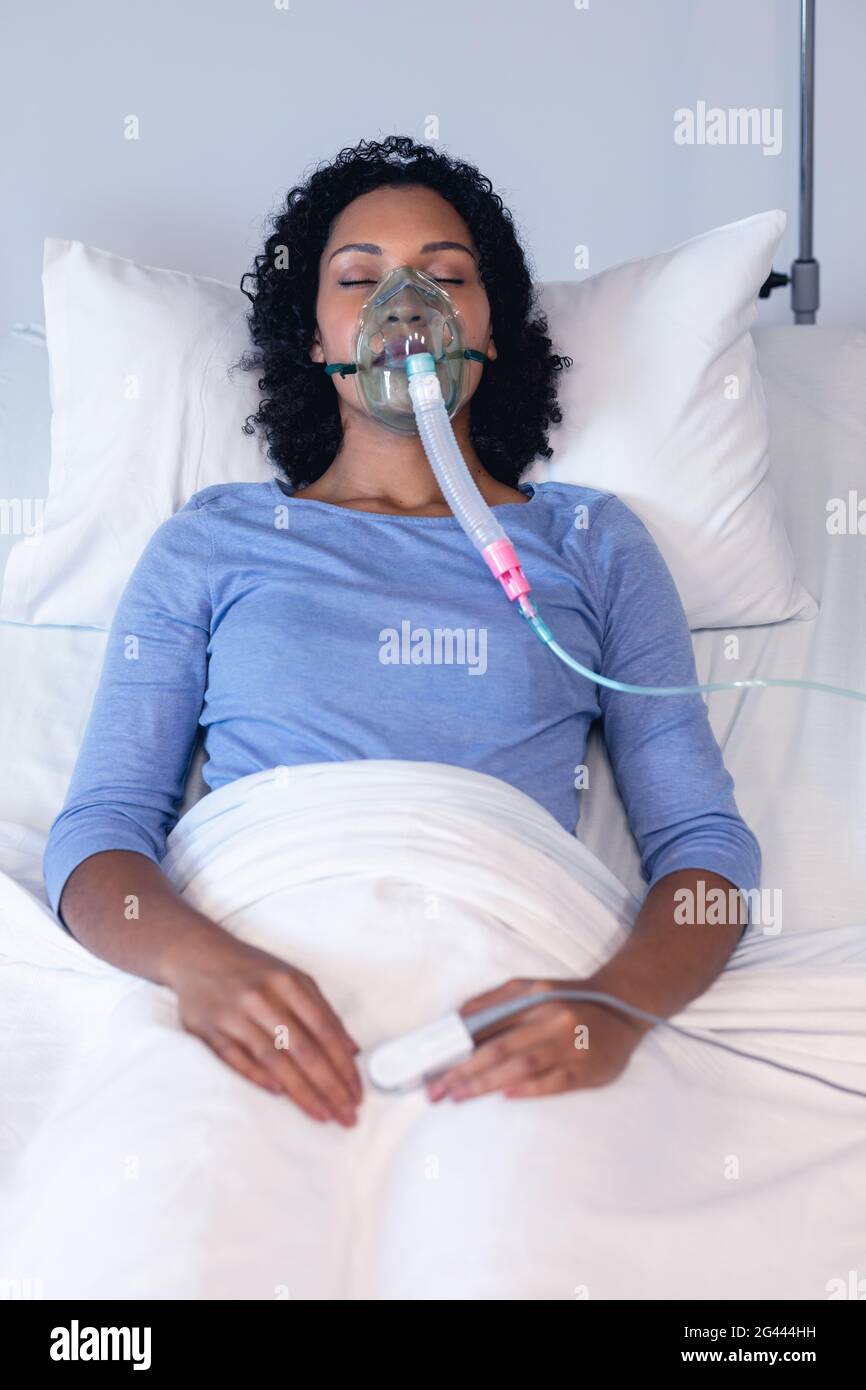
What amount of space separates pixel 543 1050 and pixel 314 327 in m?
1.03

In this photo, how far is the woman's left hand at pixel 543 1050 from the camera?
3.36 feet

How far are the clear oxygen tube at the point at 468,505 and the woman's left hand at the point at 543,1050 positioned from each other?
14.1 inches

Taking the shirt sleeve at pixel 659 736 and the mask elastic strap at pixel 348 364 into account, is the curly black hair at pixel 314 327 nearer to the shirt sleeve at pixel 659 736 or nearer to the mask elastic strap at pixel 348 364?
the mask elastic strap at pixel 348 364

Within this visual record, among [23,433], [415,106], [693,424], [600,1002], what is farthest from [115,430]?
[600,1002]

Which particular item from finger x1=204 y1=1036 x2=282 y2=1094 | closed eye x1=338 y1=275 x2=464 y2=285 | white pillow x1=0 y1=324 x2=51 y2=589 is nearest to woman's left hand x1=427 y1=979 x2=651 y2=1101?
finger x1=204 y1=1036 x2=282 y2=1094

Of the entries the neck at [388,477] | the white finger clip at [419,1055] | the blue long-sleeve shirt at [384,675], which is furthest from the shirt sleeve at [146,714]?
the white finger clip at [419,1055]

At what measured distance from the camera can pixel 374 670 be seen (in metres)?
1.38

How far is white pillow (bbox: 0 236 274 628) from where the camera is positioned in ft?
5.61

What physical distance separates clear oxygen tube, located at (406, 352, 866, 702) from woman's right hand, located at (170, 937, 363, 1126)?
0.43m

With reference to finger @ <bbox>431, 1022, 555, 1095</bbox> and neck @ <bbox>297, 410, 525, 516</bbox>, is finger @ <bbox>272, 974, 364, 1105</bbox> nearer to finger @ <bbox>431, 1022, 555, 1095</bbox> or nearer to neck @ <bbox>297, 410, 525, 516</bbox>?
finger @ <bbox>431, 1022, 555, 1095</bbox>
